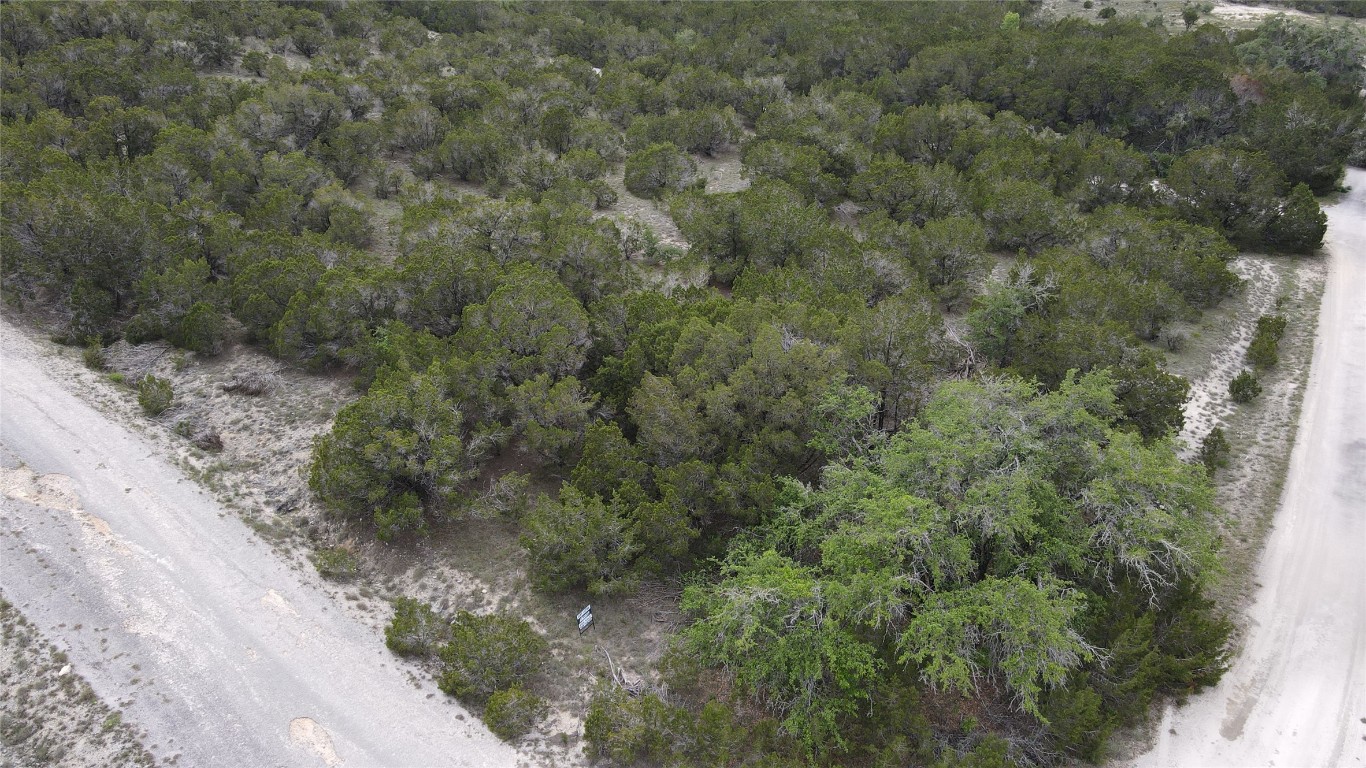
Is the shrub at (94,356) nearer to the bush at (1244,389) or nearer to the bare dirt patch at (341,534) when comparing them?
the bare dirt patch at (341,534)

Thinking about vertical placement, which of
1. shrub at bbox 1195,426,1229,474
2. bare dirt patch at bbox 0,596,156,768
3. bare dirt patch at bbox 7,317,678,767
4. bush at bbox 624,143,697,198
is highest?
bush at bbox 624,143,697,198

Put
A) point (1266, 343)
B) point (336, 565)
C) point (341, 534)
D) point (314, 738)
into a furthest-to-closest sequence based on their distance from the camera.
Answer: point (1266, 343) → point (341, 534) → point (336, 565) → point (314, 738)

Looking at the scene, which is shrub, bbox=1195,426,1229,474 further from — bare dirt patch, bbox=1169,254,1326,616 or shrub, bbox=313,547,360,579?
shrub, bbox=313,547,360,579

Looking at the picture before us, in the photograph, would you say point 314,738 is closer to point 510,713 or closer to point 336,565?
point 510,713

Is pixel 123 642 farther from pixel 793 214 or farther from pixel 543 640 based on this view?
pixel 793 214

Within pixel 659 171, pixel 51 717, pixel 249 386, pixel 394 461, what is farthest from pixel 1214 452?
pixel 249 386

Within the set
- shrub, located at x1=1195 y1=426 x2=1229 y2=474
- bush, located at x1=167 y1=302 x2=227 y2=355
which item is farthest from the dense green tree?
shrub, located at x1=1195 y1=426 x2=1229 y2=474
